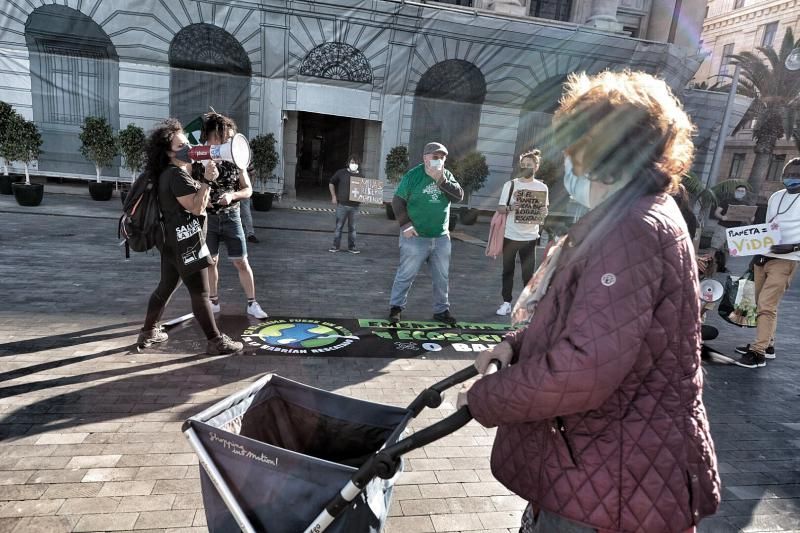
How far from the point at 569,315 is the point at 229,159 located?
3.20 metres

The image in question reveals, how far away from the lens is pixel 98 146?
1376 cm

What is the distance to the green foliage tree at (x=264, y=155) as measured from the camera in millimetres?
15477

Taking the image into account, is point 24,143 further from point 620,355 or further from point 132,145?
point 620,355

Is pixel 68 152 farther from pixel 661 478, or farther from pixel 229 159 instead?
pixel 661 478

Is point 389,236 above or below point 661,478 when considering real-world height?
below

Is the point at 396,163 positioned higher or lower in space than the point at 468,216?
higher

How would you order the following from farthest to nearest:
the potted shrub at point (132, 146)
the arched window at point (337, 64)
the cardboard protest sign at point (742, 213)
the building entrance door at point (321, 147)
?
the building entrance door at point (321, 147), the arched window at point (337, 64), the potted shrub at point (132, 146), the cardboard protest sign at point (742, 213)

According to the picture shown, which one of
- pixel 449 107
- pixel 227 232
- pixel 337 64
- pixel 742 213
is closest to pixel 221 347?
pixel 227 232

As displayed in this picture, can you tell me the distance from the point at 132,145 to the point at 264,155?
12.1 feet

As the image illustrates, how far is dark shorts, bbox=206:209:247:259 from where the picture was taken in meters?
5.23

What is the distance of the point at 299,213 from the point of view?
15.4 meters

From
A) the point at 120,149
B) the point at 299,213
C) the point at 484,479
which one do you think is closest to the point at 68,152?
the point at 120,149

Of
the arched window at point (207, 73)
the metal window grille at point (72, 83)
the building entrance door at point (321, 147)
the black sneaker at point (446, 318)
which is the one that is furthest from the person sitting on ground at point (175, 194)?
the building entrance door at point (321, 147)

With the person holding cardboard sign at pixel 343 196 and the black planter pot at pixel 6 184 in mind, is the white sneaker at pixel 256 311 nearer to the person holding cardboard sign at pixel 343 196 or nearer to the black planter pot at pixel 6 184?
the person holding cardboard sign at pixel 343 196
